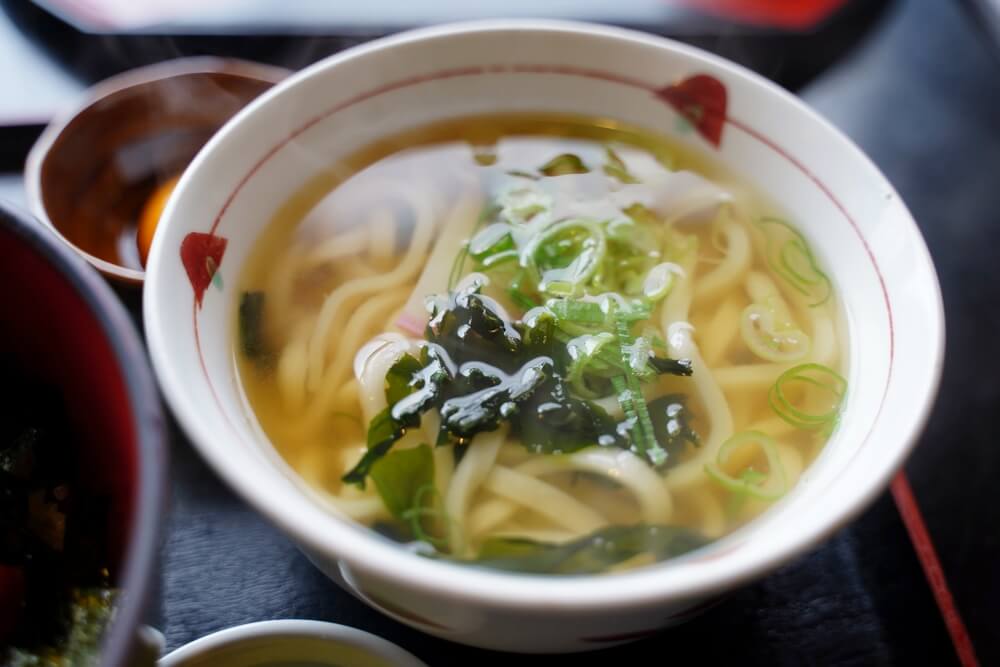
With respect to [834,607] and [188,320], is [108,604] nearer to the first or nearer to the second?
[188,320]

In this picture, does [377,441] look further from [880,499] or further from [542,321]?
[880,499]

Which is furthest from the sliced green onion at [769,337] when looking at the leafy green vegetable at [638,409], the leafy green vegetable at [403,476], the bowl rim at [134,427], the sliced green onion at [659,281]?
the bowl rim at [134,427]

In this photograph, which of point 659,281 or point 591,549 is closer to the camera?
point 591,549

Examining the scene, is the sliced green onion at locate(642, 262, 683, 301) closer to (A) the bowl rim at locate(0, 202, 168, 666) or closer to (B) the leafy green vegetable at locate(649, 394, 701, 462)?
(B) the leafy green vegetable at locate(649, 394, 701, 462)

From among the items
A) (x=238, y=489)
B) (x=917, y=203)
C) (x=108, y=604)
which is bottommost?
(x=917, y=203)

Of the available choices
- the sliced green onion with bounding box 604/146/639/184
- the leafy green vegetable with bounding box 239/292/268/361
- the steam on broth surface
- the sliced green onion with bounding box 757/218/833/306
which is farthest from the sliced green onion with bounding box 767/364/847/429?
the leafy green vegetable with bounding box 239/292/268/361

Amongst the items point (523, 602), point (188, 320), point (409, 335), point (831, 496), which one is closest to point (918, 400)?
point (831, 496)

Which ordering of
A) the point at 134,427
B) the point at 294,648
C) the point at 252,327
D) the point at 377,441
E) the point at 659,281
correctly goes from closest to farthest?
the point at 134,427 < the point at 294,648 < the point at 377,441 < the point at 252,327 < the point at 659,281

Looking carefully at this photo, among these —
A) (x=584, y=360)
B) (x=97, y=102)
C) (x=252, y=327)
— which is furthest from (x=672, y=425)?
(x=97, y=102)
